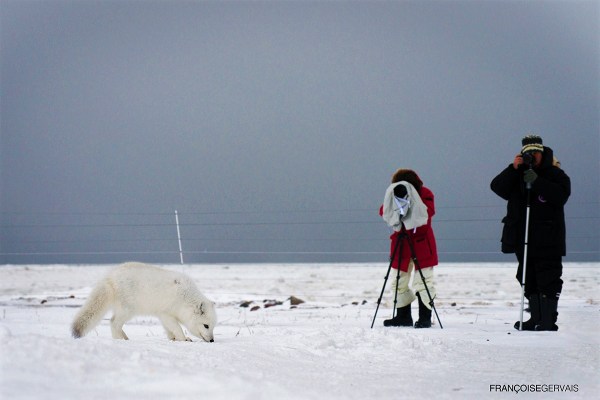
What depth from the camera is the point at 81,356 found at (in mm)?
2590

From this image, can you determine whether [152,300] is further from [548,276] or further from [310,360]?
[548,276]

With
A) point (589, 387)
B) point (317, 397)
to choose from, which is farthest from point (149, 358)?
point (589, 387)

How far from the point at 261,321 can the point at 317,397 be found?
13.6 feet

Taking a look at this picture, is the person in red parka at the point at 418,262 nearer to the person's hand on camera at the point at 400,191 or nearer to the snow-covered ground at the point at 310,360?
the person's hand on camera at the point at 400,191

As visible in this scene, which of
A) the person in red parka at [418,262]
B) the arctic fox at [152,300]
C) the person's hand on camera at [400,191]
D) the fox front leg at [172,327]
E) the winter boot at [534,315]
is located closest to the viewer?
the arctic fox at [152,300]

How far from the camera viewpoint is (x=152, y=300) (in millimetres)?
5008

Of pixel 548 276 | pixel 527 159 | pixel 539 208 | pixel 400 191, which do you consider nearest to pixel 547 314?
pixel 548 276

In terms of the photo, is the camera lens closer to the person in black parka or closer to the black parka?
the person in black parka

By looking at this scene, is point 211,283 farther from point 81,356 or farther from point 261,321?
point 81,356

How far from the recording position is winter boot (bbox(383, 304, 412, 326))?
19.8ft

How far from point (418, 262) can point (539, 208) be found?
1218mm

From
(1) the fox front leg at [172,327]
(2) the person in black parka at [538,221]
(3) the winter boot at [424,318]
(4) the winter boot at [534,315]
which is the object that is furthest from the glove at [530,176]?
(1) the fox front leg at [172,327]

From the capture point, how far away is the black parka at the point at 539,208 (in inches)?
223

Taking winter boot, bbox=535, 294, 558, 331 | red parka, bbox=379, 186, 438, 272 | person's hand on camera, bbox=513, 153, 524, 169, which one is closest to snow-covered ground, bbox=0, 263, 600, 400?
winter boot, bbox=535, 294, 558, 331
